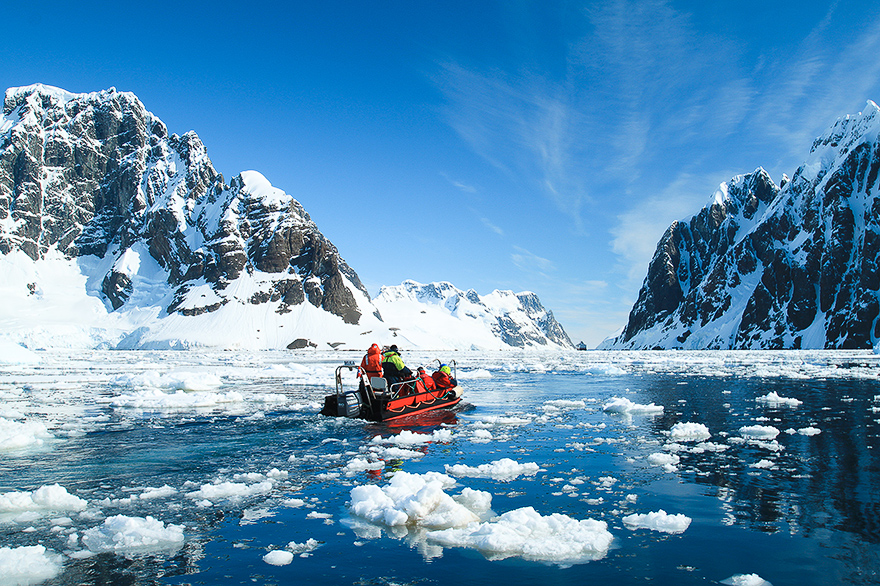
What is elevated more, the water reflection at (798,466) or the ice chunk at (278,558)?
the water reflection at (798,466)

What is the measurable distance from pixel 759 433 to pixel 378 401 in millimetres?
11528

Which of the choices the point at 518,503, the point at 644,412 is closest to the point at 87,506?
the point at 518,503

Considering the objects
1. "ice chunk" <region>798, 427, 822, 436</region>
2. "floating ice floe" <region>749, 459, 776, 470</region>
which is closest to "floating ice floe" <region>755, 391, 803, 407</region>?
"ice chunk" <region>798, 427, 822, 436</region>

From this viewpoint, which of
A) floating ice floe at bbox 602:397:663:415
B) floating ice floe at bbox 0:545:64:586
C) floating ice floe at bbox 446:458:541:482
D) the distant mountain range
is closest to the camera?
floating ice floe at bbox 0:545:64:586

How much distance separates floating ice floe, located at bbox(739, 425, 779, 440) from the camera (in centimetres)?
1416

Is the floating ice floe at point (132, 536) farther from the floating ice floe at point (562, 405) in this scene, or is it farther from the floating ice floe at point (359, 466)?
the floating ice floe at point (562, 405)

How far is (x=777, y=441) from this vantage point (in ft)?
44.6

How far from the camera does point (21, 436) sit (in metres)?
13.9

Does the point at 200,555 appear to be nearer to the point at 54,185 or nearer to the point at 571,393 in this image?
the point at 571,393

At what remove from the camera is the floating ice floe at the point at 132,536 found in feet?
23.4

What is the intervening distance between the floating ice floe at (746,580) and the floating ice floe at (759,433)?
372 inches

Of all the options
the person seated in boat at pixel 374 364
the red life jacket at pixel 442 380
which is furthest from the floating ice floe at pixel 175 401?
the red life jacket at pixel 442 380

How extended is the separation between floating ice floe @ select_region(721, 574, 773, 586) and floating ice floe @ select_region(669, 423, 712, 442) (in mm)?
8615

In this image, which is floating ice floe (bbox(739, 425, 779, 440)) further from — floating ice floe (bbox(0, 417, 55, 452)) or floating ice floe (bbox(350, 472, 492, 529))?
floating ice floe (bbox(0, 417, 55, 452))
